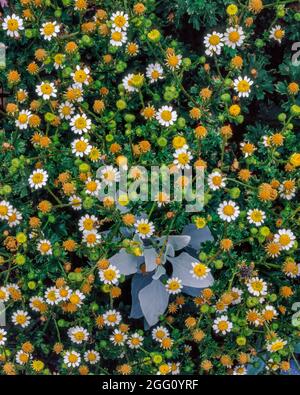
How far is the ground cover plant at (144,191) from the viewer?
8.89ft

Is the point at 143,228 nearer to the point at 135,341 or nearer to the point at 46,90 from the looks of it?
the point at 135,341

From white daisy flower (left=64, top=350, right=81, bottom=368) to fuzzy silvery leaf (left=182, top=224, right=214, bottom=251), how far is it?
761 mm

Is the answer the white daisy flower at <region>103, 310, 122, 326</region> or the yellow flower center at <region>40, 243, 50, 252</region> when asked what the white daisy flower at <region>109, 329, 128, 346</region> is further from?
the yellow flower center at <region>40, 243, 50, 252</region>

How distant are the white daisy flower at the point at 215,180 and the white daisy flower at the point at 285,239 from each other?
0.34 m

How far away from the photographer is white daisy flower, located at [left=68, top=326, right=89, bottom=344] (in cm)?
282

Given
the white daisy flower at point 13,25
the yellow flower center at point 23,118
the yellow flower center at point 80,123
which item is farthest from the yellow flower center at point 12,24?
the yellow flower center at point 80,123

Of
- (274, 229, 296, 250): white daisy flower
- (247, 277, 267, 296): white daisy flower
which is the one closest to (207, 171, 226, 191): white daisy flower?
(274, 229, 296, 250): white daisy flower

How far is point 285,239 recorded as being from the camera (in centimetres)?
269

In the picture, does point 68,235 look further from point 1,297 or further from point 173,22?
point 173,22

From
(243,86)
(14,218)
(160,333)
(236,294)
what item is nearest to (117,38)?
(243,86)

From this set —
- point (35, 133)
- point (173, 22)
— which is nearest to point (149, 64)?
point (173, 22)

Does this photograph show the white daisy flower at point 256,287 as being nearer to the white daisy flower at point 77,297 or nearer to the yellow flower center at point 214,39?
the white daisy flower at point 77,297
